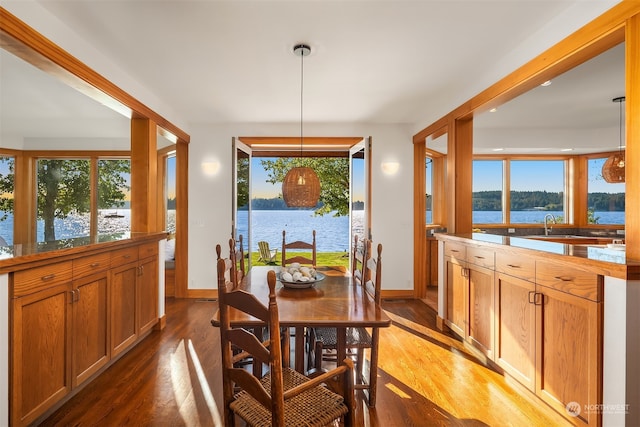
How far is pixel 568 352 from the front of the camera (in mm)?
1947

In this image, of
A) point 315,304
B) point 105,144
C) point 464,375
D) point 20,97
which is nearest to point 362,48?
point 315,304

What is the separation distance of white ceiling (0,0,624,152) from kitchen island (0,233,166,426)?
5.18 feet

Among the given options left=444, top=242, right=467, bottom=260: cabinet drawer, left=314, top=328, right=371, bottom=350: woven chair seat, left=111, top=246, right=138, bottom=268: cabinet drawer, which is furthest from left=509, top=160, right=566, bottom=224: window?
left=111, top=246, right=138, bottom=268: cabinet drawer

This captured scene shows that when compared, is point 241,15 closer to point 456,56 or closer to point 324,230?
point 456,56

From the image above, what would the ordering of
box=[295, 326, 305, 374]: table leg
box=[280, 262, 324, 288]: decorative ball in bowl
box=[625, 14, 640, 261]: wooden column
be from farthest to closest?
1. box=[280, 262, 324, 288]: decorative ball in bowl
2. box=[295, 326, 305, 374]: table leg
3. box=[625, 14, 640, 261]: wooden column

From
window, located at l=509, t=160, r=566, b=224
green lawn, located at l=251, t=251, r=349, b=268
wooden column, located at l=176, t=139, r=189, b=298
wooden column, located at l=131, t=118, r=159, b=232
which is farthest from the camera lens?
green lawn, located at l=251, t=251, r=349, b=268

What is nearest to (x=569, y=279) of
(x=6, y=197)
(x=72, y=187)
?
(x=72, y=187)

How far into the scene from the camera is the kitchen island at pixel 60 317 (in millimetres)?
1755

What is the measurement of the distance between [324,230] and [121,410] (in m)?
12.9

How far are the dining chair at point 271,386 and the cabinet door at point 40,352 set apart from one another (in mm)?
1200

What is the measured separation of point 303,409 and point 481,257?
2110 millimetres

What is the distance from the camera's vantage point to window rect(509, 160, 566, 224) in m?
6.02

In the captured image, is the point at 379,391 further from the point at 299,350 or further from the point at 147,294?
the point at 147,294

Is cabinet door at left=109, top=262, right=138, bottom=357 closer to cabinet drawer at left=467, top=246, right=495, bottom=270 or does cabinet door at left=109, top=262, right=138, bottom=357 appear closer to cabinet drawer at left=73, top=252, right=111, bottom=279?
cabinet drawer at left=73, top=252, right=111, bottom=279
